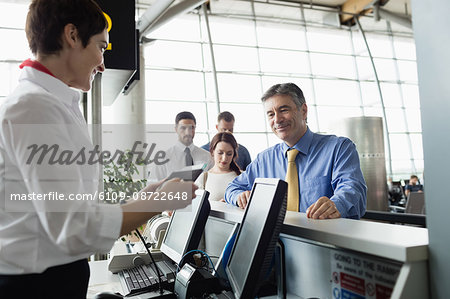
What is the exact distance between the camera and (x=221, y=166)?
3.75m

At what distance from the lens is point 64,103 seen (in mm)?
1094

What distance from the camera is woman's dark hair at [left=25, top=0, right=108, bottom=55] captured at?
1114 mm

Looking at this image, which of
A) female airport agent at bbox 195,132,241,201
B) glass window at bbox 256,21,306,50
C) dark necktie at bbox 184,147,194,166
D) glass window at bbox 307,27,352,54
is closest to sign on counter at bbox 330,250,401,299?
female airport agent at bbox 195,132,241,201

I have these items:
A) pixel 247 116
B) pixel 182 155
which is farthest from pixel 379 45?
pixel 182 155

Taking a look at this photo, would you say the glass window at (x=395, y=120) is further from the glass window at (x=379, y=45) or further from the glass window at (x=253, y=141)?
the glass window at (x=253, y=141)

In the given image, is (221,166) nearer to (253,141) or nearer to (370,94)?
(253,141)

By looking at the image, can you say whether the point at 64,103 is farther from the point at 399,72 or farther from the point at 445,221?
the point at 399,72

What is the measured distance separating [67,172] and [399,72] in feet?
41.9

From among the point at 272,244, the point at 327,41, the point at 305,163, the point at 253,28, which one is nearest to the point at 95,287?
the point at 272,244

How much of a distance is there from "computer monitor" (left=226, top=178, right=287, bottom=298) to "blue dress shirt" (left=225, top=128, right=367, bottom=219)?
0.82m

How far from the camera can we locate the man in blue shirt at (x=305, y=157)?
6.73 feet

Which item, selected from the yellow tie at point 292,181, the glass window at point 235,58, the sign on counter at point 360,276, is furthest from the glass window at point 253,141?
the sign on counter at point 360,276

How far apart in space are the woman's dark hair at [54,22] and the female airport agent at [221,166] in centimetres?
257

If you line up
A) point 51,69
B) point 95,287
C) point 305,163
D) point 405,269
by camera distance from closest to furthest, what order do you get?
1. point 405,269
2. point 51,69
3. point 95,287
4. point 305,163
